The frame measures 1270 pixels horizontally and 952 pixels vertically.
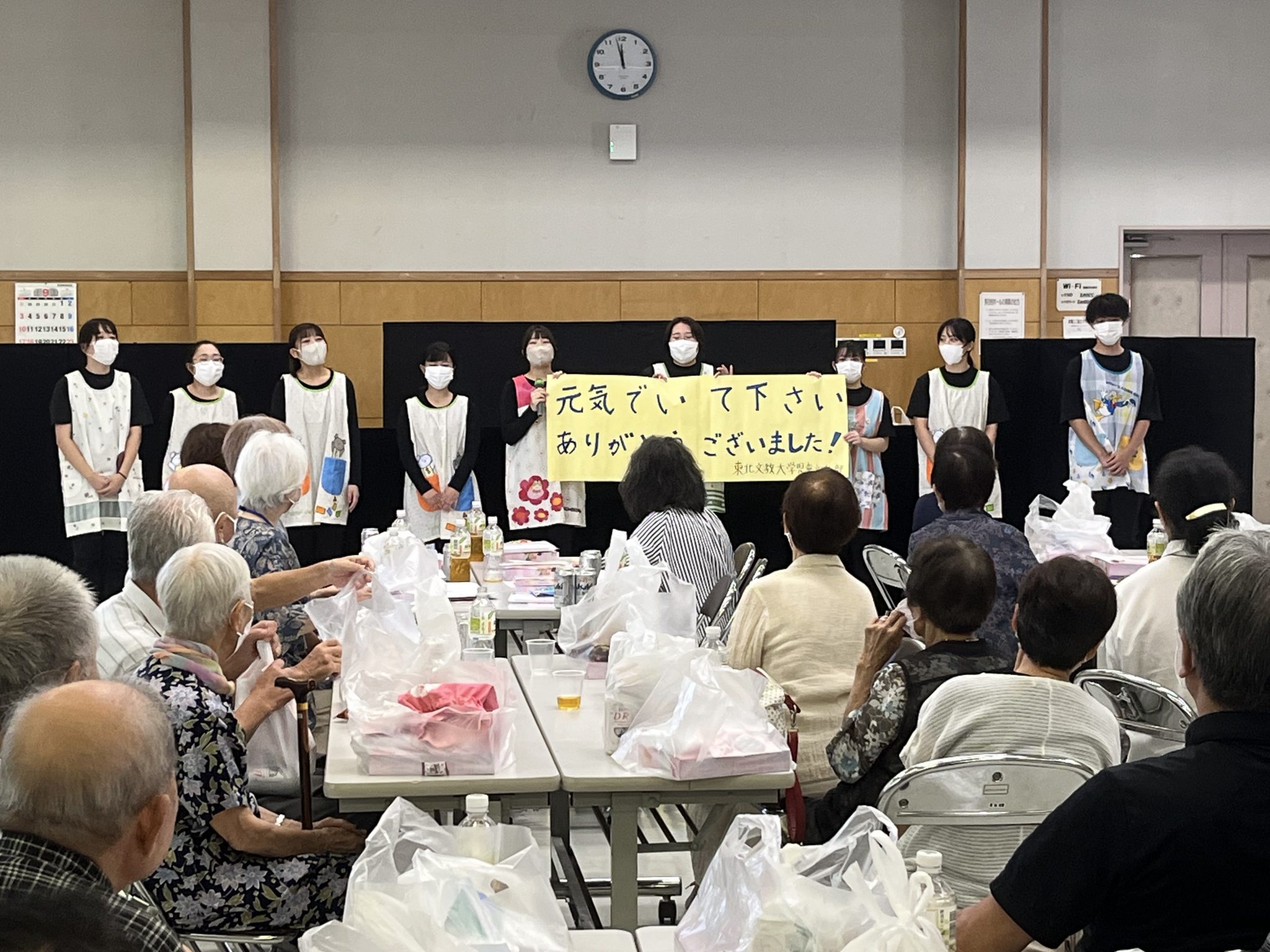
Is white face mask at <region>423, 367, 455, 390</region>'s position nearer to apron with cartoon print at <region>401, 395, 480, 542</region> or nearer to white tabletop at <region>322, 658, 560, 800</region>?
apron with cartoon print at <region>401, 395, 480, 542</region>

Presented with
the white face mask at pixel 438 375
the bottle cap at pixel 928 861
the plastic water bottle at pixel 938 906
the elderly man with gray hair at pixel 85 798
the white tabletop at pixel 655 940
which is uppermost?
the white face mask at pixel 438 375

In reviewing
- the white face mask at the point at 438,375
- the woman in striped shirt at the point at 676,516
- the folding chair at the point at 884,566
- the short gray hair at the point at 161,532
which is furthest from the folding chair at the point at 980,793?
the white face mask at the point at 438,375

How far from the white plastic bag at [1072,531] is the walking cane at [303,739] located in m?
3.12

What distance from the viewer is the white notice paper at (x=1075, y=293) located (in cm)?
909

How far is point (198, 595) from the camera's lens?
2.55 metres

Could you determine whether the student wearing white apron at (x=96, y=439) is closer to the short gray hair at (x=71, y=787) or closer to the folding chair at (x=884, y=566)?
the folding chair at (x=884, y=566)

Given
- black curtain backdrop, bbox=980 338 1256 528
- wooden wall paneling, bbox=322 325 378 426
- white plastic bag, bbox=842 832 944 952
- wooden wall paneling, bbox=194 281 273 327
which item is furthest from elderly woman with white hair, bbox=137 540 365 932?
wooden wall paneling, bbox=322 325 378 426

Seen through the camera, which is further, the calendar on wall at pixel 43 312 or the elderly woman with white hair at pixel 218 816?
the calendar on wall at pixel 43 312

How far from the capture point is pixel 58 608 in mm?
2188

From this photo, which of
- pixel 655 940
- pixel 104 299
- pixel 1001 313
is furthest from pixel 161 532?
pixel 1001 313

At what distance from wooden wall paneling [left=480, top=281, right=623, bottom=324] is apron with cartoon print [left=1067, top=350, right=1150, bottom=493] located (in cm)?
302

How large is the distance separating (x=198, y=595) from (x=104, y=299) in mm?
6770

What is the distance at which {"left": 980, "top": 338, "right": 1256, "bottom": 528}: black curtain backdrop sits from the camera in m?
7.96

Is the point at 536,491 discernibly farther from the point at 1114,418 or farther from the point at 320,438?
the point at 1114,418
